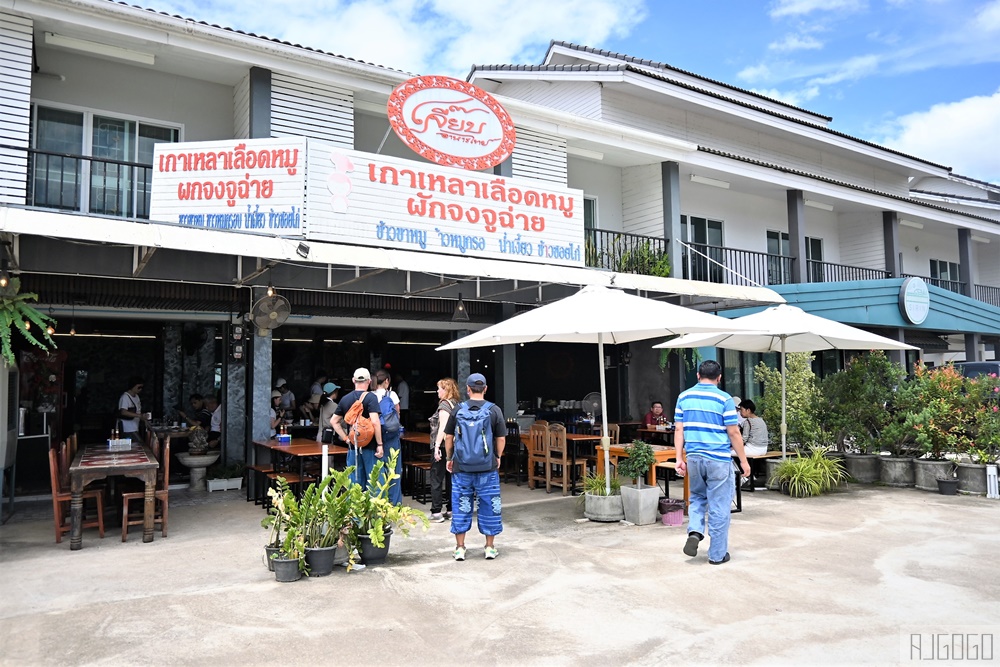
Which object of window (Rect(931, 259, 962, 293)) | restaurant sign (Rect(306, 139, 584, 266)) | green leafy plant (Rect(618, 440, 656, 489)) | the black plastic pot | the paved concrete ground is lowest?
the paved concrete ground

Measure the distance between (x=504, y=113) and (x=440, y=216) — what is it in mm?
1912

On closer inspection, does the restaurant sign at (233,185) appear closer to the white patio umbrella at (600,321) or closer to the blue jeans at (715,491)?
the white patio umbrella at (600,321)

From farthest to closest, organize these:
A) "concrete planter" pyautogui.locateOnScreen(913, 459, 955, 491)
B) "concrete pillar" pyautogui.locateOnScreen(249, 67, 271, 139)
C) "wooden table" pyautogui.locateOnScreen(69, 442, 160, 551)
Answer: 1. "concrete pillar" pyautogui.locateOnScreen(249, 67, 271, 139)
2. "concrete planter" pyautogui.locateOnScreen(913, 459, 955, 491)
3. "wooden table" pyautogui.locateOnScreen(69, 442, 160, 551)

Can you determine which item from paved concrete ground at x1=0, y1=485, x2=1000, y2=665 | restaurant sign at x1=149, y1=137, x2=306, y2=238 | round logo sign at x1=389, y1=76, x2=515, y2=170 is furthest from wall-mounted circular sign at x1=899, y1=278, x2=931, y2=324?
restaurant sign at x1=149, y1=137, x2=306, y2=238

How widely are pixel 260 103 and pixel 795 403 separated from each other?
942cm

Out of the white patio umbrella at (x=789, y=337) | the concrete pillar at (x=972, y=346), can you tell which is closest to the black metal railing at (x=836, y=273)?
the concrete pillar at (x=972, y=346)

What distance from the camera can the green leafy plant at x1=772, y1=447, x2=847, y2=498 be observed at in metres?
9.93

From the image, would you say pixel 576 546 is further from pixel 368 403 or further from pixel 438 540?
pixel 368 403

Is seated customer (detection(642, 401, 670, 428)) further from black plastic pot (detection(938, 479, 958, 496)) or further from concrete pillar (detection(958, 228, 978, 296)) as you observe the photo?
concrete pillar (detection(958, 228, 978, 296))

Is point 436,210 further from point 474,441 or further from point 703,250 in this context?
point 703,250

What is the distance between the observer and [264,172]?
8859mm

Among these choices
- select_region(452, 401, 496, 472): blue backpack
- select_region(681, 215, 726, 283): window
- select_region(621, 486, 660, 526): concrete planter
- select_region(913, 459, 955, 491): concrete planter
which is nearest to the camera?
select_region(452, 401, 496, 472): blue backpack

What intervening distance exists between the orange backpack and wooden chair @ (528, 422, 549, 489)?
11.0 ft

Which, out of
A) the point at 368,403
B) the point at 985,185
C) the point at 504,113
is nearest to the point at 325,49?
the point at 504,113
